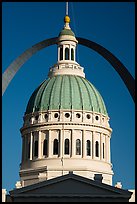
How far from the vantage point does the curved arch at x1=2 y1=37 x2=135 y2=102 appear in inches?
1053

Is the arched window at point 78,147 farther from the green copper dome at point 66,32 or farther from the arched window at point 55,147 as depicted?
the green copper dome at point 66,32

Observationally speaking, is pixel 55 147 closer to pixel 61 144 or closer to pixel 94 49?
pixel 61 144

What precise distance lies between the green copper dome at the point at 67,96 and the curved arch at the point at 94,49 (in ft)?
155

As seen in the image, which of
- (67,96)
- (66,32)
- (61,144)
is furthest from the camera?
(66,32)

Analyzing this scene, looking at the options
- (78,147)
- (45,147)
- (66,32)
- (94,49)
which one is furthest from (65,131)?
(94,49)

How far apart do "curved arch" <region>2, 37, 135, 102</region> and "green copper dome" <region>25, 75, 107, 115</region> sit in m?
47.3

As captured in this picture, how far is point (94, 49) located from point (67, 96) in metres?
49.5

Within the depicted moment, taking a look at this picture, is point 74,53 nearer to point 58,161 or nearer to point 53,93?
point 53,93

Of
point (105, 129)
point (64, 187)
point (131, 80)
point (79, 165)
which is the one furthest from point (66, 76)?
point (131, 80)

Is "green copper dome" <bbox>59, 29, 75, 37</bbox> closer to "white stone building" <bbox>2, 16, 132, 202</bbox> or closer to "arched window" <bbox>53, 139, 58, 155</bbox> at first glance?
"white stone building" <bbox>2, 16, 132, 202</bbox>

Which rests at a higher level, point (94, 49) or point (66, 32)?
point (66, 32)

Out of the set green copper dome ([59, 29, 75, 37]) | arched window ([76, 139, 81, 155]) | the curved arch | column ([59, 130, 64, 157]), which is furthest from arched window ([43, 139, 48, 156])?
the curved arch

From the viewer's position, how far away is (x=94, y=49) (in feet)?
107

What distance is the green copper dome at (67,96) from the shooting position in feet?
268
